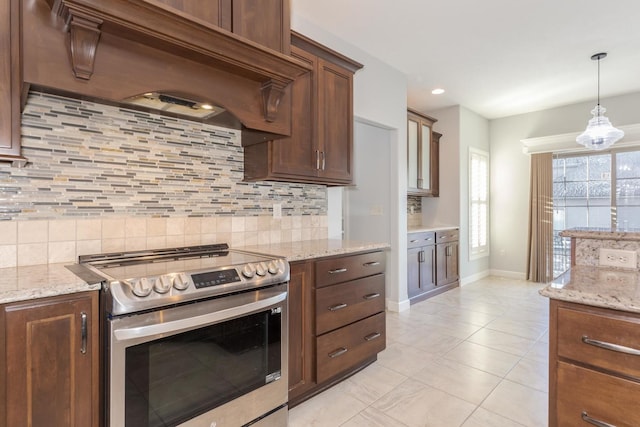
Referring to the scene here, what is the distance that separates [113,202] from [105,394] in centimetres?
98

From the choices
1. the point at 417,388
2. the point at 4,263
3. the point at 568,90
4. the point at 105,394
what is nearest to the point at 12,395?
the point at 105,394

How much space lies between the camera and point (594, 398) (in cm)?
118

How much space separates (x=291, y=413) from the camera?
1.98m

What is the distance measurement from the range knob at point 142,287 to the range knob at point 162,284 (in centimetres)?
2

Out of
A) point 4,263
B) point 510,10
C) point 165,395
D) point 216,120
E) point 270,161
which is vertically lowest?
point 165,395

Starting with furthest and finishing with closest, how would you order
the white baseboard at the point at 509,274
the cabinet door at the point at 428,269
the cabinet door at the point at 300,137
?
the white baseboard at the point at 509,274 → the cabinet door at the point at 428,269 → the cabinet door at the point at 300,137

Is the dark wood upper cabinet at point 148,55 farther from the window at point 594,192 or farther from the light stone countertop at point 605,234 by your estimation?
the window at point 594,192

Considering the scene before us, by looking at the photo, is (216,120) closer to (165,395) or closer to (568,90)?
(165,395)

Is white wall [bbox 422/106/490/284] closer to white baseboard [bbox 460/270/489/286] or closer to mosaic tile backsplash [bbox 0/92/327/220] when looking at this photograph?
white baseboard [bbox 460/270/489/286]

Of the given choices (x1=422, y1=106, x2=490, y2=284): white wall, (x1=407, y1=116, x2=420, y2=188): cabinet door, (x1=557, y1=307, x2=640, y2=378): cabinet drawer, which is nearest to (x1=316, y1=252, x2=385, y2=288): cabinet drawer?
(x1=557, y1=307, x2=640, y2=378): cabinet drawer

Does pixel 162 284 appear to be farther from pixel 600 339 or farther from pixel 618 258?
pixel 618 258

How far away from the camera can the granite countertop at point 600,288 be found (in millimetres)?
1116

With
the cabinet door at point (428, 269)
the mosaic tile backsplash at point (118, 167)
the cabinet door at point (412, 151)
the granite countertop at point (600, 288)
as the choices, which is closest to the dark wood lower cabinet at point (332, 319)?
the mosaic tile backsplash at point (118, 167)

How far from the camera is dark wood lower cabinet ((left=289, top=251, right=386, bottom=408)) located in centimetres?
199
